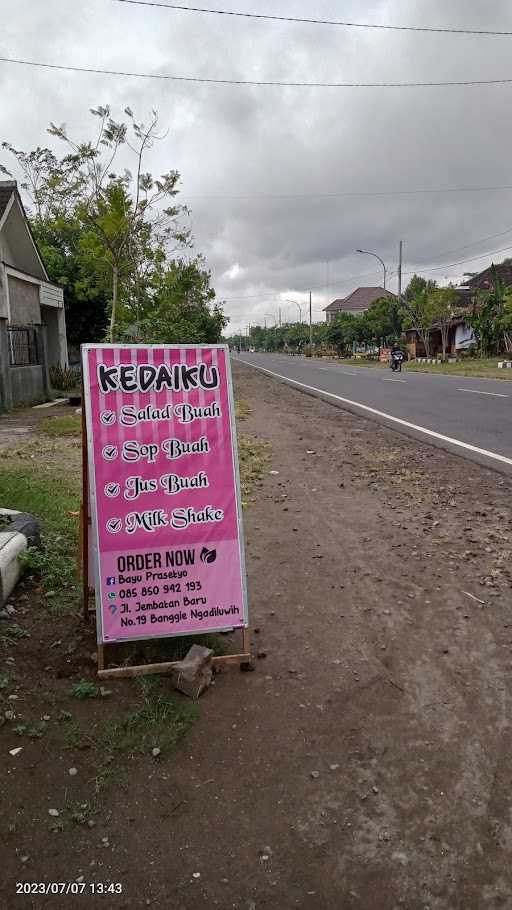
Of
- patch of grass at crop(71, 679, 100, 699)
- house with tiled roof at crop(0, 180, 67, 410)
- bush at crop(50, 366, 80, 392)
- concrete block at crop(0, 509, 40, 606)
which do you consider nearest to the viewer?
patch of grass at crop(71, 679, 100, 699)

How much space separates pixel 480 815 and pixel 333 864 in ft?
1.91

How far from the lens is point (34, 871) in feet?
7.04

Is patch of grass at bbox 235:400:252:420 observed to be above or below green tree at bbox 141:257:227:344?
below

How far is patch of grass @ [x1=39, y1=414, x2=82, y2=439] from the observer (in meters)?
11.3

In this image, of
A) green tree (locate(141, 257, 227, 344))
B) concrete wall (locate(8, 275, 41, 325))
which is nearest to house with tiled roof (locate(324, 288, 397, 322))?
green tree (locate(141, 257, 227, 344))

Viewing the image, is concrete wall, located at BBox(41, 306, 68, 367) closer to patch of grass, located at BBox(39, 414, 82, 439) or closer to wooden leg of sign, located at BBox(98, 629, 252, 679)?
patch of grass, located at BBox(39, 414, 82, 439)

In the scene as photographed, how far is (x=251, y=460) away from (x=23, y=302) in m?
11.7

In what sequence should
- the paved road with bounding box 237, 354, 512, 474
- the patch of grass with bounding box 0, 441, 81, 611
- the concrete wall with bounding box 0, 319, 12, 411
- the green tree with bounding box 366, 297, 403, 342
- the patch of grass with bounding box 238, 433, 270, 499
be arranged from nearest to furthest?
the patch of grass with bounding box 0, 441, 81, 611, the patch of grass with bounding box 238, 433, 270, 499, the paved road with bounding box 237, 354, 512, 474, the concrete wall with bounding box 0, 319, 12, 411, the green tree with bounding box 366, 297, 403, 342

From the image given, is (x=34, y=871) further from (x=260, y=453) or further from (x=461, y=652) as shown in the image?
(x=260, y=453)

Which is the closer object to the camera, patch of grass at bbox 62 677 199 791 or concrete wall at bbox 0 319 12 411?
patch of grass at bbox 62 677 199 791

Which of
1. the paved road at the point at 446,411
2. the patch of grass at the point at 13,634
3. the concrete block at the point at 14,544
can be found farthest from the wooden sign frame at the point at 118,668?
the paved road at the point at 446,411

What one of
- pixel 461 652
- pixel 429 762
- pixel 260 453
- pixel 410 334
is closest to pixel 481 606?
pixel 461 652

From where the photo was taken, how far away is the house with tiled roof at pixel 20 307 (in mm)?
15211

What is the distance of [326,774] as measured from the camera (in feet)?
8.46
